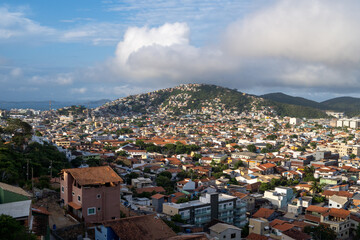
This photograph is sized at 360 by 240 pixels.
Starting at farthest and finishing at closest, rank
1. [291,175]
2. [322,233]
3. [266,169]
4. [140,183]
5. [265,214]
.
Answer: [266,169]
[291,175]
[140,183]
[265,214]
[322,233]

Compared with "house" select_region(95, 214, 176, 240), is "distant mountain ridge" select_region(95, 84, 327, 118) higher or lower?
higher

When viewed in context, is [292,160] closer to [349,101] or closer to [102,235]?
[102,235]

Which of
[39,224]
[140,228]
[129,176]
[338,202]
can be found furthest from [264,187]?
[39,224]

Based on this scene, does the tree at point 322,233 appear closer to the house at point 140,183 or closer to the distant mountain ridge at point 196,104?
the house at point 140,183

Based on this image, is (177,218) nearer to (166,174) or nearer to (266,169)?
(166,174)

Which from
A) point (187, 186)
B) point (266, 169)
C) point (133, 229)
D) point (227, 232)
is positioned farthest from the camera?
point (266, 169)

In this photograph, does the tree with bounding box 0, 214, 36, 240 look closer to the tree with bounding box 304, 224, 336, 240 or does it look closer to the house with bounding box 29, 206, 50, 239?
the house with bounding box 29, 206, 50, 239

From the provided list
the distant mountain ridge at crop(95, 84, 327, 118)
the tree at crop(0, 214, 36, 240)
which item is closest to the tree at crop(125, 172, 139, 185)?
the tree at crop(0, 214, 36, 240)
